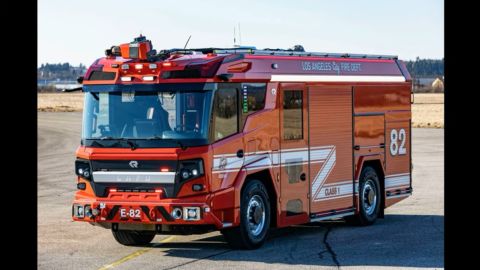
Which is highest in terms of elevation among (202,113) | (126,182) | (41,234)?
(202,113)

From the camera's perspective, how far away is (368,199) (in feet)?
56.4

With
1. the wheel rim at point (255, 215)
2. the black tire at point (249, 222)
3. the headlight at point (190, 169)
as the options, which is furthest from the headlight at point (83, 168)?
the wheel rim at point (255, 215)

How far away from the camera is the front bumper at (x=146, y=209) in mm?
12938

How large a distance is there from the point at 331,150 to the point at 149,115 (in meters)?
3.72

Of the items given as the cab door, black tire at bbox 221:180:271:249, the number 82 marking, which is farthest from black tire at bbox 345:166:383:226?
black tire at bbox 221:180:271:249

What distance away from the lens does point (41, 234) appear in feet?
51.8

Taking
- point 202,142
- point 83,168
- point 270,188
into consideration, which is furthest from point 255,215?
point 83,168

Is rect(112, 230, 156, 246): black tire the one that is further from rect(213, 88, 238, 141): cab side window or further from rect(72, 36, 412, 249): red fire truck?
rect(213, 88, 238, 141): cab side window

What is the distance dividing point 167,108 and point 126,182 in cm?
112

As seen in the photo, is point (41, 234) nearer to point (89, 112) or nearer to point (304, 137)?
point (89, 112)

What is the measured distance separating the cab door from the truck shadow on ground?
0.47 m
